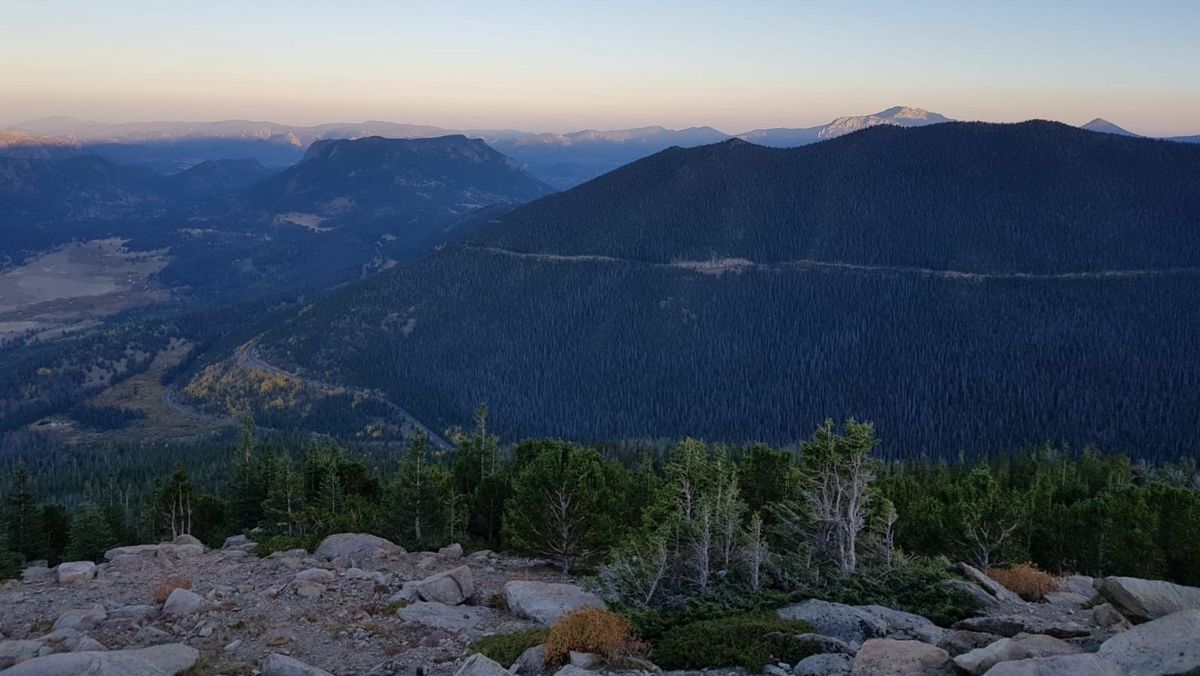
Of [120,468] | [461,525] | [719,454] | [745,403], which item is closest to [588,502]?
[719,454]

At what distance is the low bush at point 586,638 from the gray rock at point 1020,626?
10.5 meters

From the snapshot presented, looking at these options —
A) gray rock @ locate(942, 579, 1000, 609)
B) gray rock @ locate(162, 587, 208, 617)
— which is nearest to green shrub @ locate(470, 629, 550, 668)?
gray rock @ locate(162, 587, 208, 617)

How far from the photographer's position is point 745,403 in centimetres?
19425

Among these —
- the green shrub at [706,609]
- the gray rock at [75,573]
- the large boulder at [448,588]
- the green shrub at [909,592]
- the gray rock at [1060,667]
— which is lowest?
the gray rock at [75,573]

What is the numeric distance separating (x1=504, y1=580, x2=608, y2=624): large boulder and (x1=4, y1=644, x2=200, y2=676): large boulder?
11.4 metres

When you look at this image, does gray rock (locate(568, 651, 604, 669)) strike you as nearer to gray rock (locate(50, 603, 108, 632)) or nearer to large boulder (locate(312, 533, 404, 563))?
gray rock (locate(50, 603, 108, 632))

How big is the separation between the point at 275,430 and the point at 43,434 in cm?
6665

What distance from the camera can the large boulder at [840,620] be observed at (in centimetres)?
2289

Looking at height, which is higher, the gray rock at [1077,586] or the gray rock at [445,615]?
the gray rock at [1077,586]

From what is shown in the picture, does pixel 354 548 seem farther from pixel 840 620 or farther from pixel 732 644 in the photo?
pixel 840 620

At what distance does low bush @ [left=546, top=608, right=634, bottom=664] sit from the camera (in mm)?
21531

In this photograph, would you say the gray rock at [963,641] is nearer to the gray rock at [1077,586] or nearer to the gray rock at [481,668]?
the gray rock at [1077,586]

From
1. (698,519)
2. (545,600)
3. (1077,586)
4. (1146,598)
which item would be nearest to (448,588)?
(545,600)

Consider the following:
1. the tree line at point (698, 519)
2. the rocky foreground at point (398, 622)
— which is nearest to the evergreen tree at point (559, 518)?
the tree line at point (698, 519)
